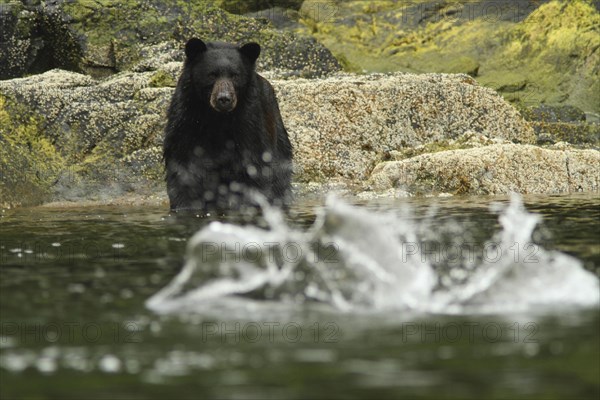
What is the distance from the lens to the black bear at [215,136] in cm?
935

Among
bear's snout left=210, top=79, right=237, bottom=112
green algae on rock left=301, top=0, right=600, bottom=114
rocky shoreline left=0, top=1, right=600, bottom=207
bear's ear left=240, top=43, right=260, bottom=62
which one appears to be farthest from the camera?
green algae on rock left=301, top=0, right=600, bottom=114

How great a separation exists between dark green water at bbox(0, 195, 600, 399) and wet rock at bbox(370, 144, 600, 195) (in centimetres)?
584

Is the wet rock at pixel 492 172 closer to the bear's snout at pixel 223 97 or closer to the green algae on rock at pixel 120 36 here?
the bear's snout at pixel 223 97

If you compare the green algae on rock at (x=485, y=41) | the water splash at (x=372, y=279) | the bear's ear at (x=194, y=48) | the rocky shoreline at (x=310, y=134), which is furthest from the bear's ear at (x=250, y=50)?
the green algae on rock at (x=485, y=41)

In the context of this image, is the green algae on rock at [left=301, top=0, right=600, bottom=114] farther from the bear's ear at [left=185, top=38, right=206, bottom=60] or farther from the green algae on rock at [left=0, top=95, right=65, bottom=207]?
the bear's ear at [left=185, top=38, right=206, bottom=60]

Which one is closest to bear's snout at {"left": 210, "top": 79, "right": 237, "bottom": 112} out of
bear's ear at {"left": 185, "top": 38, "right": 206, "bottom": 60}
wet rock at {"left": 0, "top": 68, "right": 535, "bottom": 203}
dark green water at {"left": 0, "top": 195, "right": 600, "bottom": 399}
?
bear's ear at {"left": 185, "top": 38, "right": 206, "bottom": 60}

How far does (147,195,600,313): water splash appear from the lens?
13.8 feet

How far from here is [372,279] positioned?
4.43 m

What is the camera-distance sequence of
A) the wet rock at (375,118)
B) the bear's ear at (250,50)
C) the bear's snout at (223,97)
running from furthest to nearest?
1. the wet rock at (375,118)
2. the bear's ear at (250,50)
3. the bear's snout at (223,97)

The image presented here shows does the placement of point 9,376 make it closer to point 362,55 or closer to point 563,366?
point 563,366

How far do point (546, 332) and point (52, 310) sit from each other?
6.53 feet

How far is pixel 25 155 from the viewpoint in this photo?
11.4 metres

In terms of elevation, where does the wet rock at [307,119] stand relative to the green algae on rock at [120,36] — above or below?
below

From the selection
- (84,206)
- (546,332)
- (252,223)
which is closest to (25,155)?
(84,206)
